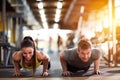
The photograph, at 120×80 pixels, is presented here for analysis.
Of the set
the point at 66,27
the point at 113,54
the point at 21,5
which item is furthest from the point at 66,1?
the point at 66,27

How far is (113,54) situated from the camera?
694 cm

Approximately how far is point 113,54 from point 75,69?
7.87 feet

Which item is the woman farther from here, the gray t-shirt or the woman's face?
the gray t-shirt

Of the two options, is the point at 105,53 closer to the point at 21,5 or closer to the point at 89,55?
the point at 89,55

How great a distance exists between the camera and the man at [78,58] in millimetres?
4059

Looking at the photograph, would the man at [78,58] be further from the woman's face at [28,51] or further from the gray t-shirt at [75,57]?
the woman's face at [28,51]

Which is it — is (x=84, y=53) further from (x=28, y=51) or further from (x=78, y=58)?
(x=28, y=51)

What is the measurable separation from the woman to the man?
0.92 ft

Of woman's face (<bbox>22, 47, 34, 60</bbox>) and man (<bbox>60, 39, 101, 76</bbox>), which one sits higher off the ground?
woman's face (<bbox>22, 47, 34, 60</bbox>)

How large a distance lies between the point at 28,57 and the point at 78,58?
2.50ft

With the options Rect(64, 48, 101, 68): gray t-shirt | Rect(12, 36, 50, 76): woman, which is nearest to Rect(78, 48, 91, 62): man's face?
Rect(64, 48, 101, 68): gray t-shirt

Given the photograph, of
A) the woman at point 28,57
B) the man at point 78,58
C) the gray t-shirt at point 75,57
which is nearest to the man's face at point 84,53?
the man at point 78,58

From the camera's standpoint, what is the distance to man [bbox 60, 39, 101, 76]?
13.3ft

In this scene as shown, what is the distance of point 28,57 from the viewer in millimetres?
4066
